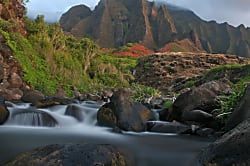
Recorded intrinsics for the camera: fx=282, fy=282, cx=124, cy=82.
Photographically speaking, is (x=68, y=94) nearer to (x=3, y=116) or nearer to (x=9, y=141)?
(x=3, y=116)

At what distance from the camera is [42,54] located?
2175 centimetres

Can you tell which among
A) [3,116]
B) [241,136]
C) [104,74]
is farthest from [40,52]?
[241,136]

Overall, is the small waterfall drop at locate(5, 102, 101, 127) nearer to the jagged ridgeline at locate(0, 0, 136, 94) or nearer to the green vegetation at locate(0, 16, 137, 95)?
the jagged ridgeline at locate(0, 0, 136, 94)

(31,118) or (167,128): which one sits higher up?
(31,118)

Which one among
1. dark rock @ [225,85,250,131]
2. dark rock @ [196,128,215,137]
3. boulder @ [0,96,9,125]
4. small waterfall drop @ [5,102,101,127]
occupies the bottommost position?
dark rock @ [196,128,215,137]

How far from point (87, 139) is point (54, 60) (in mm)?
15157

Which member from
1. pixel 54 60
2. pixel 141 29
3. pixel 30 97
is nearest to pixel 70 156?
pixel 30 97

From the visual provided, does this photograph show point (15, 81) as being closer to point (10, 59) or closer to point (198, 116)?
point (10, 59)

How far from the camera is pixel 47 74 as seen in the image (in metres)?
20.1

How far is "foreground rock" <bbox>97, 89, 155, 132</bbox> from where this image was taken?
983cm

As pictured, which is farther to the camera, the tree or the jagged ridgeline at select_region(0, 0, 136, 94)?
the tree

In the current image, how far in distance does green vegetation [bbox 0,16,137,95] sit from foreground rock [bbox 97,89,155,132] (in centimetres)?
839

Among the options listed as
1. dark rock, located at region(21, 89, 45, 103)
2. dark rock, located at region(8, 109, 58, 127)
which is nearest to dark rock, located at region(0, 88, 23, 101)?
dark rock, located at region(21, 89, 45, 103)

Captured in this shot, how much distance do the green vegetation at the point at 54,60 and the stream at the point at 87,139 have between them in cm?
760
